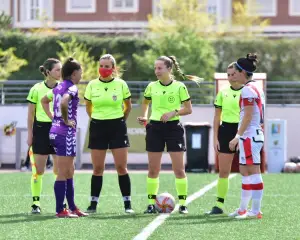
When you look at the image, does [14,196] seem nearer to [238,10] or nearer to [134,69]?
Result: [134,69]

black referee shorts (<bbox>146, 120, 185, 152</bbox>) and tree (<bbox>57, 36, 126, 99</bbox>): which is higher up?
black referee shorts (<bbox>146, 120, 185, 152</bbox>)

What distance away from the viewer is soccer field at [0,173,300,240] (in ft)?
37.7

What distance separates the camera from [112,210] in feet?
47.5

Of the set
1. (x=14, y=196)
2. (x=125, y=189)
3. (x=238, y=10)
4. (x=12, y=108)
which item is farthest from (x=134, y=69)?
(x=125, y=189)


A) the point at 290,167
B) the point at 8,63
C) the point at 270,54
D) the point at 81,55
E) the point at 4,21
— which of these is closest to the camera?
the point at 290,167

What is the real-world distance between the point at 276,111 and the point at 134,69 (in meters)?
17.8

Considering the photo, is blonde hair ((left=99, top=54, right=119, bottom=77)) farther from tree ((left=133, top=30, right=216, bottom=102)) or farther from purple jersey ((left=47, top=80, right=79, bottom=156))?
tree ((left=133, top=30, right=216, bottom=102))

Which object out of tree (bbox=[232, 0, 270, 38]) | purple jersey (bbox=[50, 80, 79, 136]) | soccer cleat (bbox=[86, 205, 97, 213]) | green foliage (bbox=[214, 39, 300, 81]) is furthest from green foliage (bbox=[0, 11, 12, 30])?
purple jersey (bbox=[50, 80, 79, 136])

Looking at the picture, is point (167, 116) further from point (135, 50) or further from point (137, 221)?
point (135, 50)

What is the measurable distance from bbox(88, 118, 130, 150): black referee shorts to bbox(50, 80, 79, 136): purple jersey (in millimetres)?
804

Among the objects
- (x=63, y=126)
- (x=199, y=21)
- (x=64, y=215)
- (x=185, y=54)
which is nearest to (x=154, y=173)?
(x=64, y=215)

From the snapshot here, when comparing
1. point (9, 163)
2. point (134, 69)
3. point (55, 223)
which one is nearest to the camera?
point (55, 223)

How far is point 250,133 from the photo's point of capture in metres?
13.1

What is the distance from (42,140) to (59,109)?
4.20 feet
